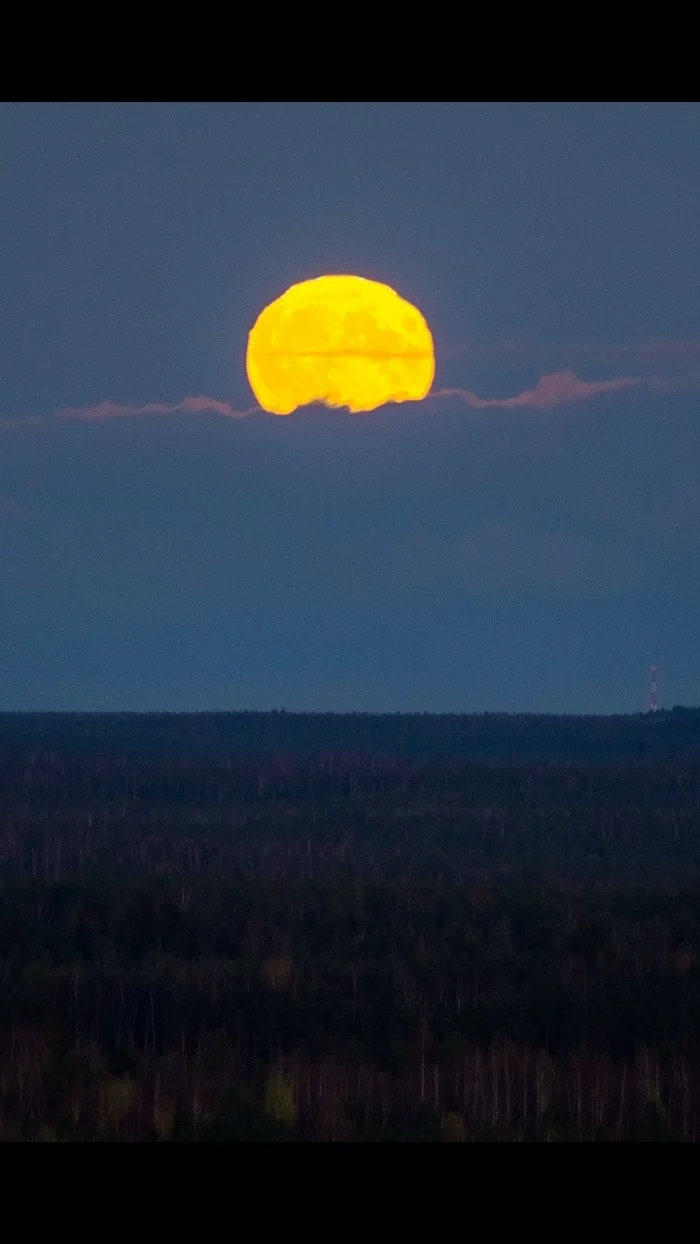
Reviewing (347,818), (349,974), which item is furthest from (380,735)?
(349,974)

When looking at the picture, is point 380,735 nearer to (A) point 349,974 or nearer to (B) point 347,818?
(B) point 347,818

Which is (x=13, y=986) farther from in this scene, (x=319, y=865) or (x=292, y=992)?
(x=319, y=865)

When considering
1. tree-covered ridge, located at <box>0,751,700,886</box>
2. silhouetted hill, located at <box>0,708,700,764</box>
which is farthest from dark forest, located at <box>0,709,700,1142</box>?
silhouetted hill, located at <box>0,708,700,764</box>

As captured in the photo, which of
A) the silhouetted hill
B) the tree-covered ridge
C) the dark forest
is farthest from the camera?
the silhouetted hill

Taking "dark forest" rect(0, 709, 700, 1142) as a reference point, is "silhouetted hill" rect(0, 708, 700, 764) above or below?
above

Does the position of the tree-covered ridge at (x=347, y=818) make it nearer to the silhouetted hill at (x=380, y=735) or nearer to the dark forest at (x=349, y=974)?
the dark forest at (x=349, y=974)

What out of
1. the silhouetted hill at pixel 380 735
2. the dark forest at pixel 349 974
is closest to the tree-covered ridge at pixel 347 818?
the dark forest at pixel 349 974

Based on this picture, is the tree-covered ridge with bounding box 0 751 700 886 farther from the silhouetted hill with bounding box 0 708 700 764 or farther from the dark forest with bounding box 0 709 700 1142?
the silhouetted hill with bounding box 0 708 700 764
